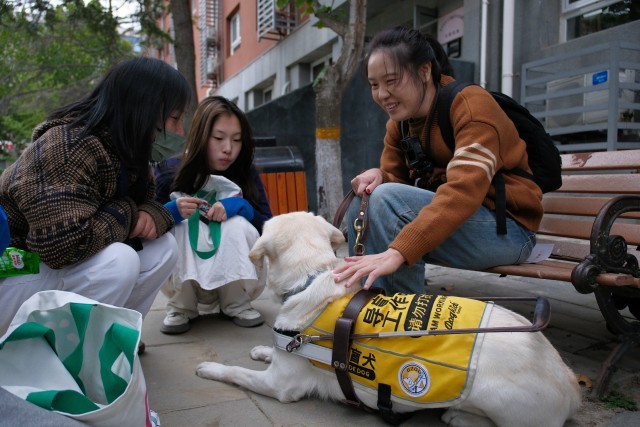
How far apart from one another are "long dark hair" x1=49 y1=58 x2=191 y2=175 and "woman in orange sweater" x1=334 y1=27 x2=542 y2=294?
1.05 meters

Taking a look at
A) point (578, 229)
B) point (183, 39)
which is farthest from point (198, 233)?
point (183, 39)

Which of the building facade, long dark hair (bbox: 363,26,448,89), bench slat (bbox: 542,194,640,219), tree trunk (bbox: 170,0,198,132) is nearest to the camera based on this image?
long dark hair (bbox: 363,26,448,89)

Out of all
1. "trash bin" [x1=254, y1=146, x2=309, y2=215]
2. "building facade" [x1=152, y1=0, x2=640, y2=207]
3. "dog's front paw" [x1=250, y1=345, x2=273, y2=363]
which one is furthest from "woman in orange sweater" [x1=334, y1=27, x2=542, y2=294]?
"trash bin" [x1=254, y1=146, x2=309, y2=215]

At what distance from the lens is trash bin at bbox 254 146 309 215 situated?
707 centimetres

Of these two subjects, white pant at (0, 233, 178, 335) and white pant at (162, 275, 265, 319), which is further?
white pant at (162, 275, 265, 319)

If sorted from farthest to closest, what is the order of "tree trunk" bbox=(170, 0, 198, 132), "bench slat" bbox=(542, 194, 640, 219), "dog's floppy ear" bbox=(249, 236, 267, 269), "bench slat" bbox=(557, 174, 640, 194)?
"tree trunk" bbox=(170, 0, 198, 132) < "bench slat" bbox=(542, 194, 640, 219) < "bench slat" bbox=(557, 174, 640, 194) < "dog's floppy ear" bbox=(249, 236, 267, 269)

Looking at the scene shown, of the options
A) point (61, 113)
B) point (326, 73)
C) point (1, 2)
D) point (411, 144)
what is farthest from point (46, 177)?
point (1, 2)

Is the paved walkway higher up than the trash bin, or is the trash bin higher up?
the trash bin

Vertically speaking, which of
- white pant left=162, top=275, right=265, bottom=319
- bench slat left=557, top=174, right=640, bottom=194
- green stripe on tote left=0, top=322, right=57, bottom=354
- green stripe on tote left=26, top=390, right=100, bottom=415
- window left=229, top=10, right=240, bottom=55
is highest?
window left=229, top=10, right=240, bottom=55

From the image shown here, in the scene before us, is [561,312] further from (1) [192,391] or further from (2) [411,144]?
(1) [192,391]

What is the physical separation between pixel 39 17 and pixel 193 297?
9087 mm

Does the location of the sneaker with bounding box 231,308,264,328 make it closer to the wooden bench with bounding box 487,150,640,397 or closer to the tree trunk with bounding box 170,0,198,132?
the wooden bench with bounding box 487,150,640,397

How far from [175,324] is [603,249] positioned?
2436 mm

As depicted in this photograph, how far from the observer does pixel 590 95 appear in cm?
616
